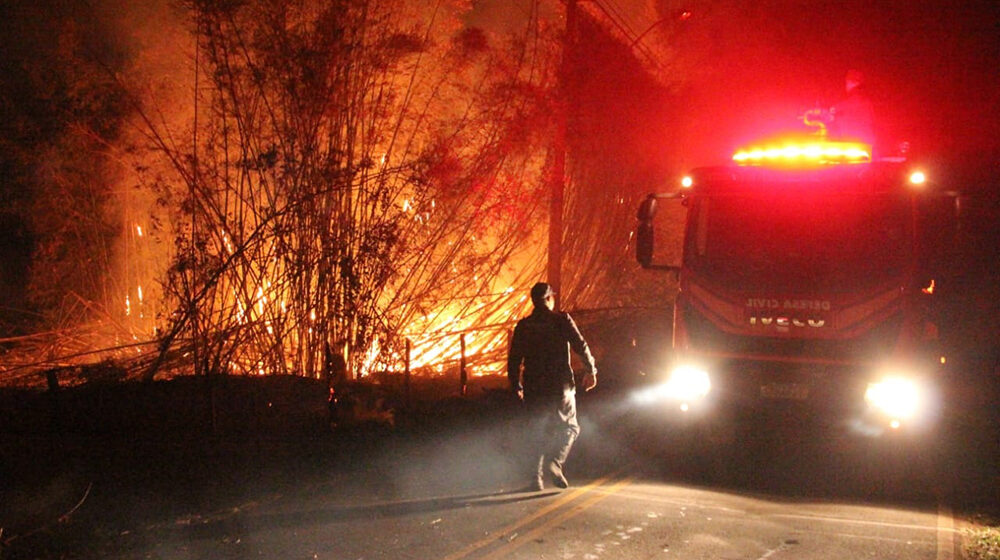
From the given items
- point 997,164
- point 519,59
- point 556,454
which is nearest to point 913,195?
point 556,454

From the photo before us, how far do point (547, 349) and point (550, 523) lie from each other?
1.51 m

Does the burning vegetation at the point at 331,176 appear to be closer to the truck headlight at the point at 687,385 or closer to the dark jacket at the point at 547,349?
the dark jacket at the point at 547,349

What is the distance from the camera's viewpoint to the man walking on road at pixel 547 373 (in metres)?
7.48

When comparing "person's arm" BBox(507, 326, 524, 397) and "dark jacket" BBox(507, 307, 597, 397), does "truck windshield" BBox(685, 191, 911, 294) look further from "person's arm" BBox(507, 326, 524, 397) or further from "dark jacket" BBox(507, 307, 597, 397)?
"person's arm" BBox(507, 326, 524, 397)

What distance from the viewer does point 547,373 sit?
7516 mm

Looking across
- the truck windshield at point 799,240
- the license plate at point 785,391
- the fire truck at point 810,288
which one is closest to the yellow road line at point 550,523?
the fire truck at point 810,288

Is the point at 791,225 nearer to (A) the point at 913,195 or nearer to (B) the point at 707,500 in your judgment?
(A) the point at 913,195

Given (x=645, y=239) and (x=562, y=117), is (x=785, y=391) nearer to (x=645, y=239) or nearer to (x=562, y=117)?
(x=645, y=239)

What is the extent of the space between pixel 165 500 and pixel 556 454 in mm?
3121

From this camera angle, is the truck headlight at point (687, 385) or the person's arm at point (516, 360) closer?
the person's arm at point (516, 360)

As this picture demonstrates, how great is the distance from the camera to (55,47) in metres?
15.6

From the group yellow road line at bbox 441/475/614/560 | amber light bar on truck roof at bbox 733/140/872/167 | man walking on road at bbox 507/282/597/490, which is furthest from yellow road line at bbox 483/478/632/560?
amber light bar on truck roof at bbox 733/140/872/167

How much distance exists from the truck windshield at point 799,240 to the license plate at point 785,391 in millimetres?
847

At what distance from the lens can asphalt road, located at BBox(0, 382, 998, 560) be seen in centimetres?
601
